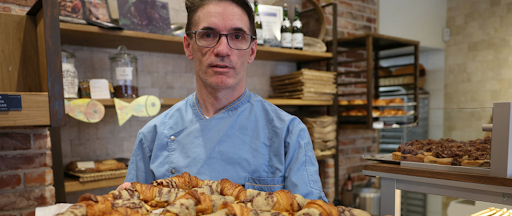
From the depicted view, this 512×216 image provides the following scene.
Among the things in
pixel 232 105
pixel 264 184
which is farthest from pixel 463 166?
pixel 232 105

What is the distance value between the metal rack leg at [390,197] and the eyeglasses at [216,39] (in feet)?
2.76

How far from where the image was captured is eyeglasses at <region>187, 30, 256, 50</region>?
1.09 metres

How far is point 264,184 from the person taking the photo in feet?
3.67

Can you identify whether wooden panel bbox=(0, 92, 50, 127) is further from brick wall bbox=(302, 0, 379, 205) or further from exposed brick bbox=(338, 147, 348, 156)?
exposed brick bbox=(338, 147, 348, 156)

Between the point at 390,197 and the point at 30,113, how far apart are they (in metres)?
1.43

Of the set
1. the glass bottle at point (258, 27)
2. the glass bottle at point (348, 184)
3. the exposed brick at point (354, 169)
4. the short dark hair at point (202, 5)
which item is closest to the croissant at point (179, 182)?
the short dark hair at point (202, 5)

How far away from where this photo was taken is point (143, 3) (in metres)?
2.08

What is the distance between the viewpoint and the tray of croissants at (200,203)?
59 cm

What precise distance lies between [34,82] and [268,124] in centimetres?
106

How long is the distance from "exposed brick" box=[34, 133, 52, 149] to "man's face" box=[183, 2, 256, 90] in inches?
41.0

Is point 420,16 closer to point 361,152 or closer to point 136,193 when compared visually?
point 361,152

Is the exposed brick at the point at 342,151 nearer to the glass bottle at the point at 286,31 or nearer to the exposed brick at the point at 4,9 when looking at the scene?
the glass bottle at the point at 286,31

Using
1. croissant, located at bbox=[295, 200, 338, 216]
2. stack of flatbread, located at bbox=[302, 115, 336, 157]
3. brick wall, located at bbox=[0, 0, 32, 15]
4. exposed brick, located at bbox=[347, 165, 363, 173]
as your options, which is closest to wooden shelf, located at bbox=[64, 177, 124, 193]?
brick wall, located at bbox=[0, 0, 32, 15]

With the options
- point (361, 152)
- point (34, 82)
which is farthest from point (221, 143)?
point (361, 152)
